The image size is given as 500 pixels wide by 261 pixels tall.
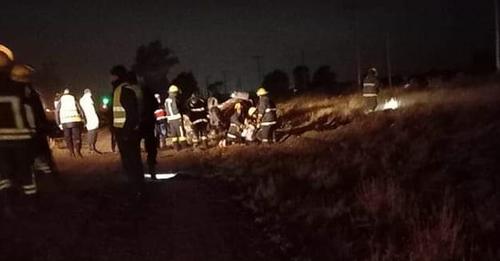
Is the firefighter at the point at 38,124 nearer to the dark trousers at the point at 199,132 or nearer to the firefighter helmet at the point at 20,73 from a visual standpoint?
the firefighter helmet at the point at 20,73

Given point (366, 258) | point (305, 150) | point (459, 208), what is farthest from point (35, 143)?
point (305, 150)

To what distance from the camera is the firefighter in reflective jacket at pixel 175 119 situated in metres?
24.0

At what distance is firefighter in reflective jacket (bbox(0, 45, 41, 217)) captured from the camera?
9344 millimetres

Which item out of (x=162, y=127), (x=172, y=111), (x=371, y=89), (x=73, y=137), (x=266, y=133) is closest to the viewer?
(x=73, y=137)

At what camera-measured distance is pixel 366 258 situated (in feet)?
30.0

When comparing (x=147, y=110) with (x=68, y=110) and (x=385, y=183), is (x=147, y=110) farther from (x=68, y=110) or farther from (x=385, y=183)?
(x=68, y=110)

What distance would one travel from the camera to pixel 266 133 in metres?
24.2

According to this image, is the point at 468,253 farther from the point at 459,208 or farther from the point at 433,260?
the point at 459,208

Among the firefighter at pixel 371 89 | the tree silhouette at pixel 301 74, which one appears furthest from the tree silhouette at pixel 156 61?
the firefighter at pixel 371 89

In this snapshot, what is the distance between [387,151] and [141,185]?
25.3 feet

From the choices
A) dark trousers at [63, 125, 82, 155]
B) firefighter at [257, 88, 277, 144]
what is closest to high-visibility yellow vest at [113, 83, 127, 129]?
dark trousers at [63, 125, 82, 155]

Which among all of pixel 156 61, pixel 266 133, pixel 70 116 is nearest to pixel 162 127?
pixel 266 133

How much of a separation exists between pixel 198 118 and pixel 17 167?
15.6 m

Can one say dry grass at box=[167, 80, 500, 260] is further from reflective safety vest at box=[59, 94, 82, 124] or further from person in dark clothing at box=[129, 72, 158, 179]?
reflective safety vest at box=[59, 94, 82, 124]
